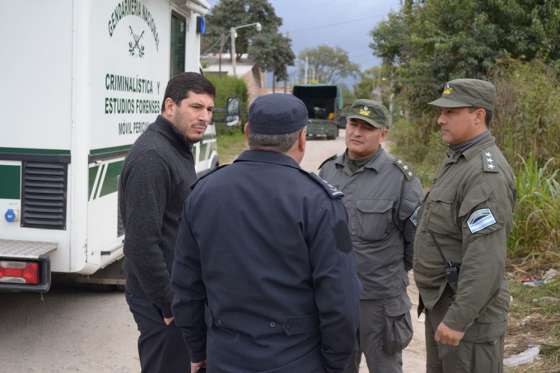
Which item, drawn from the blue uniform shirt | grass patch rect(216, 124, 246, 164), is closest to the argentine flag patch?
the blue uniform shirt

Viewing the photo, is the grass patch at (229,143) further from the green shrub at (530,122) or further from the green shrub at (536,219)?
the green shrub at (536,219)

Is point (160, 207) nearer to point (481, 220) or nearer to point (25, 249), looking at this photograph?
point (481, 220)

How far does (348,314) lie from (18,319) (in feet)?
13.2

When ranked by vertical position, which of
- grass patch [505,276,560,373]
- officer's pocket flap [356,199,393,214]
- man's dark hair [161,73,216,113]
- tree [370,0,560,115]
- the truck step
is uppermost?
tree [370,0,560,115]

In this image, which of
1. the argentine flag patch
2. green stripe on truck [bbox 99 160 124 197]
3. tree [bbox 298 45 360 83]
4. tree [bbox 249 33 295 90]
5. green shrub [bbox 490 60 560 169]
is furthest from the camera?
tree [bbox 298 45 360 83]

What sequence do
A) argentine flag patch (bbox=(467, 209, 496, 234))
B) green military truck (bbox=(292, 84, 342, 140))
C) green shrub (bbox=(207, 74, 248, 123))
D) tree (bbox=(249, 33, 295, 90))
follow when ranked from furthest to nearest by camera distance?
tree (bbox=(249, 33, 295, 90)) → green military truck (bbox=(292, 84, 342, 140)) → green shrub (bbox=(207, 74, 248, 123)) → argentine flag patch (bbox=(467, 209, 496, 234))

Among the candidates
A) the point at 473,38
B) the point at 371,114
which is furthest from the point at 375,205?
the point at 473,38

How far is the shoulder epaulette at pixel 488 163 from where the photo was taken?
2.79m

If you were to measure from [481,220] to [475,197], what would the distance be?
0.10 meters

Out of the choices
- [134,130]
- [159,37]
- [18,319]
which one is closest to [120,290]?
[18,319]

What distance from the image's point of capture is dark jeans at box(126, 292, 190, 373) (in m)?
3.06

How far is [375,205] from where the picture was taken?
343cm

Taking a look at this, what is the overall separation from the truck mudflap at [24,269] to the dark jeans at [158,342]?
1.32m

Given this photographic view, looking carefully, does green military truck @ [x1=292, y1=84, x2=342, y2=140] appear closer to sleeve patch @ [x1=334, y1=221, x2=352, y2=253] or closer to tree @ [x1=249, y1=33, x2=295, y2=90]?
tree @ [x1=249, y1=33, x2=295, y2=90]
